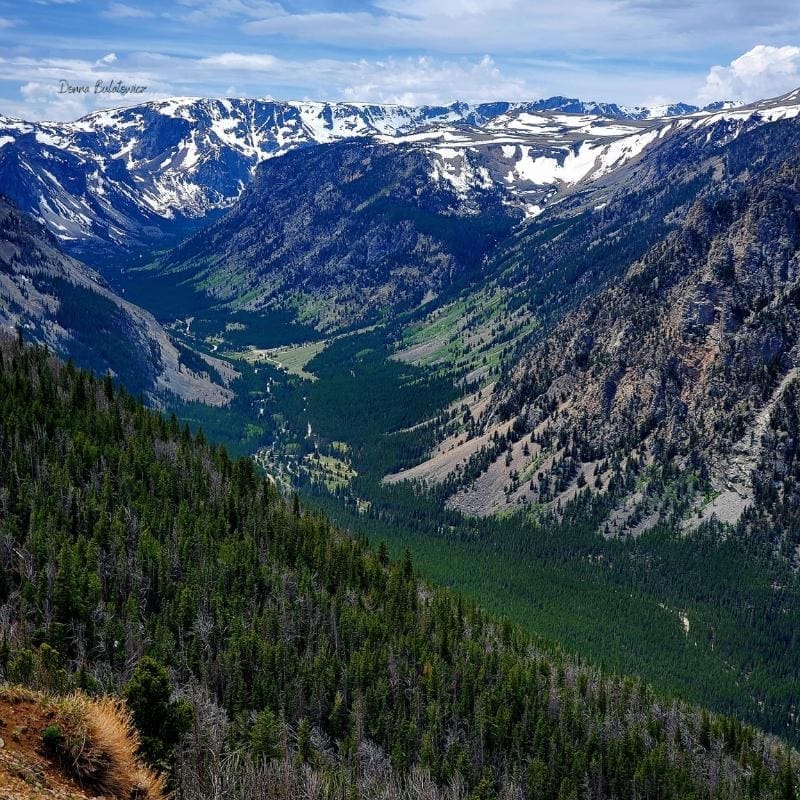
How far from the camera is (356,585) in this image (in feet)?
435

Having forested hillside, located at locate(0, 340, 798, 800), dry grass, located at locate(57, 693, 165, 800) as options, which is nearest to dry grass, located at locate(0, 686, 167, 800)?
dry grass, located at locate(57, 693, 165, 800)

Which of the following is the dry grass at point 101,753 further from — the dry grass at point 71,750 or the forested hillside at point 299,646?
the forested hillside at point 299,646

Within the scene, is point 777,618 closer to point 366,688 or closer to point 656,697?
point 656,697

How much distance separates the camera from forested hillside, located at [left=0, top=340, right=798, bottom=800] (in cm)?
9188

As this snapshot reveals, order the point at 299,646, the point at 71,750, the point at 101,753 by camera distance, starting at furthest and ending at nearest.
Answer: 1. the point at 299,646
2. the point at 101,753
3. the point at 71,750

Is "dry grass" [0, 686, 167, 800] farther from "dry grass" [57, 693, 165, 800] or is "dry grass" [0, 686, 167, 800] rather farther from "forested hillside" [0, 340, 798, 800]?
"forested hillside" [0, 340, 798, 800]

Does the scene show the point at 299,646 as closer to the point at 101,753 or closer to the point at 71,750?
the point at 101,753

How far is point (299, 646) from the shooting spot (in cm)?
11481

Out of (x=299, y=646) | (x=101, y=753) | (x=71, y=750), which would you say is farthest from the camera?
(x=299, y=646)

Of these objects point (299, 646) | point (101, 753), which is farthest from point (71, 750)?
point (299, 646)

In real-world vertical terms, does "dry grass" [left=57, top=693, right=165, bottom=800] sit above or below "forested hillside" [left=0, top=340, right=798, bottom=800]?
above

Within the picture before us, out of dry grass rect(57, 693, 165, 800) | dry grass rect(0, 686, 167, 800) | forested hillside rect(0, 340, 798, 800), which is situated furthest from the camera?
forested hillside rect(0, 340, 798, 800)

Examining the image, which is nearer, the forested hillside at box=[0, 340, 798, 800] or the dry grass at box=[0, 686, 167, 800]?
the dry grass at box=[0, 686, 167, 800]

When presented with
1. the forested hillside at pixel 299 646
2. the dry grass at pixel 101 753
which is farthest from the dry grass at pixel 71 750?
the forested hillside at pixel 299 646
